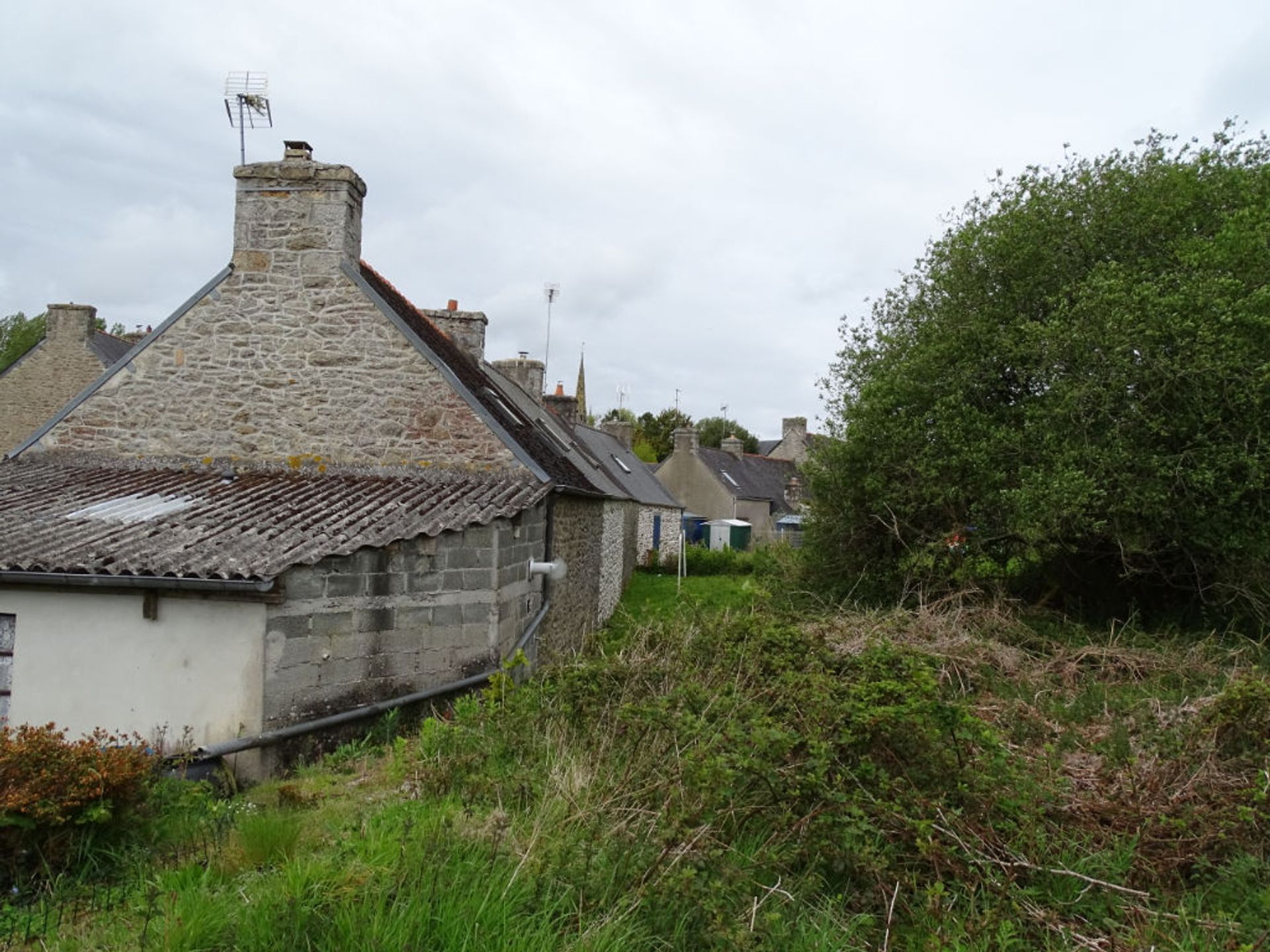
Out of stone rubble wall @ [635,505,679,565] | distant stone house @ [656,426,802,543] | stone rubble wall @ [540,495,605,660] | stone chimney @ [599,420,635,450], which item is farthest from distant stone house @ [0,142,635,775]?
distant stone house @ [656,426,802,543]

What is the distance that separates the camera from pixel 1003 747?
5984 millimetres

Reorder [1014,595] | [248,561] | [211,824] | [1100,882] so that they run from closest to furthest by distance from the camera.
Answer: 1. [1100,882]
2. [211,824]
3. [248,561]
4. [1014,595]

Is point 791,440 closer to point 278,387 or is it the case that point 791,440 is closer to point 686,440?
point 686,440

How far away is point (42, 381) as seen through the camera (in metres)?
24.6

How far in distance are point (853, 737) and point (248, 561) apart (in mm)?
5850

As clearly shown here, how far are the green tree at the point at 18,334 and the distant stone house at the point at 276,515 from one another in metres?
40.7

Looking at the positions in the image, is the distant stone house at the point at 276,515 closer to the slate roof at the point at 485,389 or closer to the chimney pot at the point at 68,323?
the slate roof at the point at 485,389

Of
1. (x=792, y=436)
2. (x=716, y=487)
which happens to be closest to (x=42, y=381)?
(x=716, y=487)

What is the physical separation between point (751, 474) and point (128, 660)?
37.0 m

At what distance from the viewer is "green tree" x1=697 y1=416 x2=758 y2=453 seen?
7006 cm

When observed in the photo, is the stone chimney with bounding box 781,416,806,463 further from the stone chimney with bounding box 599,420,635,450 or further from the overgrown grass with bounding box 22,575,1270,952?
the overgrown grass with bounding box 22,575,1270,952

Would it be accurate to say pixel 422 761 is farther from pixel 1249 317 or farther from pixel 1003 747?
pixel 1249 317

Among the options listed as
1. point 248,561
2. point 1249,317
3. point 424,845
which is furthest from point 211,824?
point 1249,317

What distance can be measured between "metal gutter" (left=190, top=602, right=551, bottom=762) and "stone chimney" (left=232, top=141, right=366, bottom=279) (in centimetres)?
577
